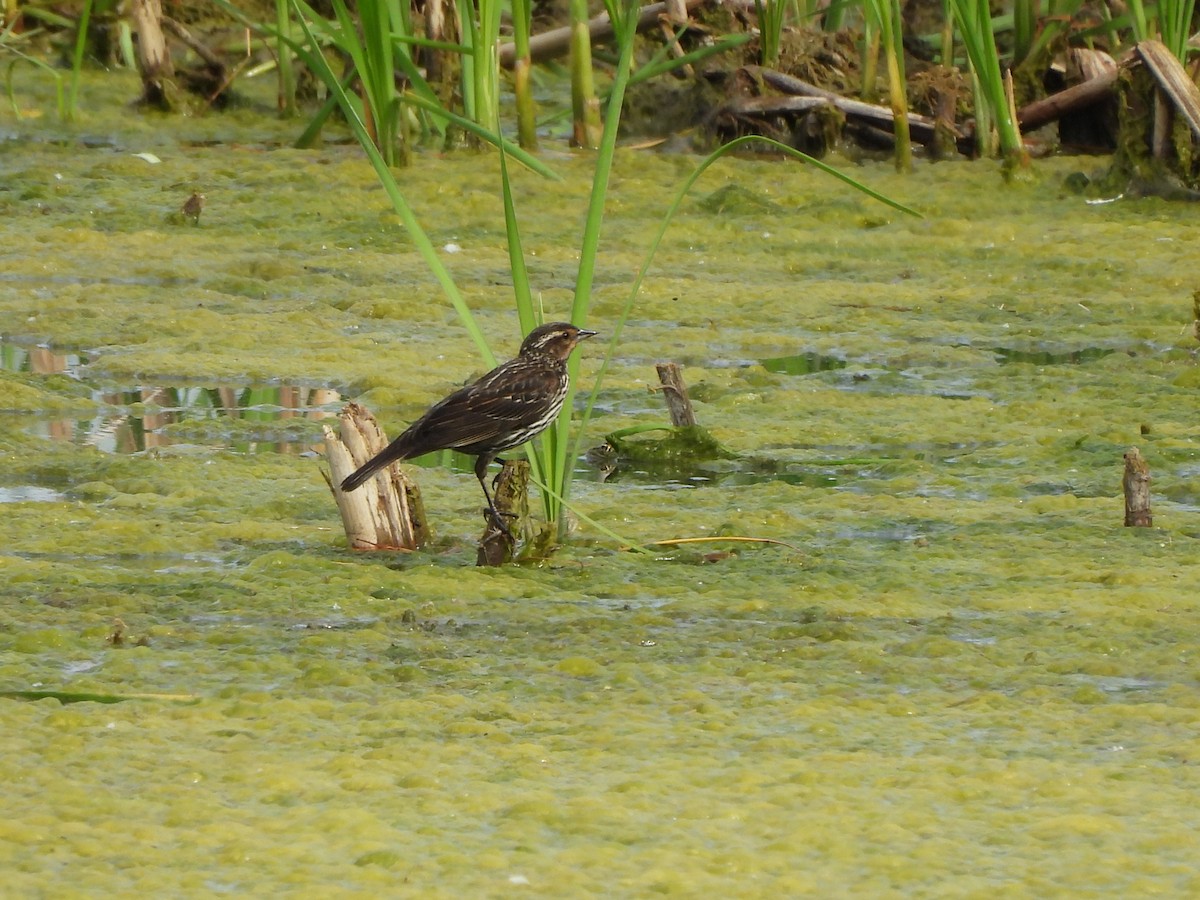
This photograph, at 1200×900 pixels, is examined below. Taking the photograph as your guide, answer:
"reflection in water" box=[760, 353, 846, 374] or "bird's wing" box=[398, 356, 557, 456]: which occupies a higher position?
"bird's wing" box=[398, 356, 557, 456]

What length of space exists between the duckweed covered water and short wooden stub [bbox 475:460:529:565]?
0.07 metres

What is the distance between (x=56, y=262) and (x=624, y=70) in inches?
171

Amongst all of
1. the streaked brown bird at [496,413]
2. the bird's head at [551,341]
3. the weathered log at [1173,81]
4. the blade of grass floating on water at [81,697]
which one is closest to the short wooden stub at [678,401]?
the bird's head at [551,341]

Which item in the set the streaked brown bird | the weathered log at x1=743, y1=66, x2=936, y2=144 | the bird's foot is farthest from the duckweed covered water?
the weathered log at x1=743, y1=66, x2=936, y2=144

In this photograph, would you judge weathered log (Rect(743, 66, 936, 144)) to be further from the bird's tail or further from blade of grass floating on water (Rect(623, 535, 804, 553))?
the bird's tail

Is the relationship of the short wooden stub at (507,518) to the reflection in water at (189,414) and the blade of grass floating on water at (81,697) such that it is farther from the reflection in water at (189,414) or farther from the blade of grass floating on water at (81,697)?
the reflection in water at (189,414)

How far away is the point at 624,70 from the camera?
4293mm

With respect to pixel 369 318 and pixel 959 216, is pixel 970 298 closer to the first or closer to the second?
pixel 959 216

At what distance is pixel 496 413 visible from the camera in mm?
4719

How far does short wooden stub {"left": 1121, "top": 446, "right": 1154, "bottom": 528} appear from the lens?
4.60m

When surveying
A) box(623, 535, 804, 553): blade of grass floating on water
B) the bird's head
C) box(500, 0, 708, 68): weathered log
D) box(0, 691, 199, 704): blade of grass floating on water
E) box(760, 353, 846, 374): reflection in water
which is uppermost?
box(500, 0, 708, 68): weathered log

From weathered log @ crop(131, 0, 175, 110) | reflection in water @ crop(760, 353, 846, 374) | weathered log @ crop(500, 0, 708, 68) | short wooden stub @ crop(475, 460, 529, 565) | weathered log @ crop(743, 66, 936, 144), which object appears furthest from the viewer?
weathered log @ crop(131, 0, 175, 110)

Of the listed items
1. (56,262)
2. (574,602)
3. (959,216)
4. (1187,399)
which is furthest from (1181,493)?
(56,262)

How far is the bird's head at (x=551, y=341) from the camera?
4965 millimetres
